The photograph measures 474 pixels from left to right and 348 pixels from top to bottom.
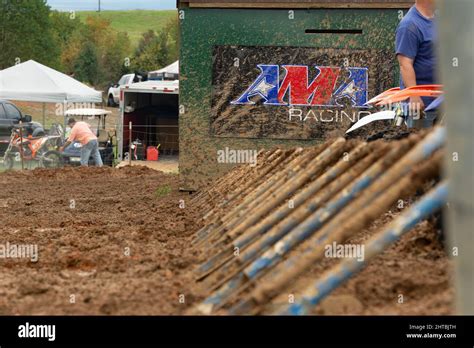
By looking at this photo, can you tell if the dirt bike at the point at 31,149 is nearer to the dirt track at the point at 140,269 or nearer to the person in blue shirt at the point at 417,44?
the dirt track at the point at 140,269

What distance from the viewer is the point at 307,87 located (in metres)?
14.7

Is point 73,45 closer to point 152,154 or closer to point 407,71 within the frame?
point 152,154

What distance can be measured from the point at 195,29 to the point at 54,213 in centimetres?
367

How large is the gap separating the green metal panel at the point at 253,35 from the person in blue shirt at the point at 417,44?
5154 millimetres

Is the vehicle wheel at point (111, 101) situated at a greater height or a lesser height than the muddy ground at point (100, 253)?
greater

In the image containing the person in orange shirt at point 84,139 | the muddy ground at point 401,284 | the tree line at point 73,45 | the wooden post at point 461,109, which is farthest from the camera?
the tree line at point 73,45

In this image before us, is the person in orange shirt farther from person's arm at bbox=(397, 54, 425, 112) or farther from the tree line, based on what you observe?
the tree line

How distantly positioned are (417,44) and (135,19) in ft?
424

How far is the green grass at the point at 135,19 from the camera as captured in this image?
12769cm

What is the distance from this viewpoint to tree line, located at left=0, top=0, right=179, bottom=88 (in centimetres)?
6112

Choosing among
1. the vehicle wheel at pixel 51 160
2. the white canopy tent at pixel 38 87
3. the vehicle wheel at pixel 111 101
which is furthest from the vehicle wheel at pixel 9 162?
the vehicle wheel at pixel 111 101

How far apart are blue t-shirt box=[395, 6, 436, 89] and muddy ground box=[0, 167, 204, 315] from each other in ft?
8.83
